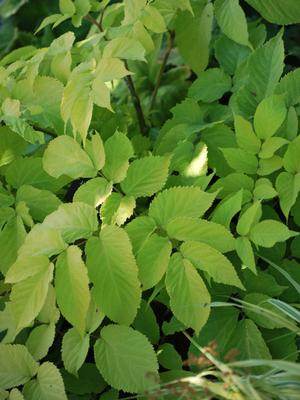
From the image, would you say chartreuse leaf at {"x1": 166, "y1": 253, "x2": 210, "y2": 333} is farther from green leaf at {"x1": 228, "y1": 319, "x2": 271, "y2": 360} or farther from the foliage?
green leaf at {"x1": 228, "y1": 319, "x2": 271, "y2": 360}

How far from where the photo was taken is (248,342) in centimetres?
106

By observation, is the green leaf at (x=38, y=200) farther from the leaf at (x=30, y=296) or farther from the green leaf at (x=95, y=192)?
the leaf at (x=30, y=296)

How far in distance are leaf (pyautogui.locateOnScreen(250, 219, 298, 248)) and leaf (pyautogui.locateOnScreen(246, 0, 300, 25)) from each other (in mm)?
506

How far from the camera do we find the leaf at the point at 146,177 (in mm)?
1113

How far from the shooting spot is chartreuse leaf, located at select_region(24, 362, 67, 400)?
1059mm

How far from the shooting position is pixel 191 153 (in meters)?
1.24

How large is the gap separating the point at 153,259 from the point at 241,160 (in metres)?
0.28

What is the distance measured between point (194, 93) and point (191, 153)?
259 mm

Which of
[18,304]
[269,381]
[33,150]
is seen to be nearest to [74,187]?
[33,150]

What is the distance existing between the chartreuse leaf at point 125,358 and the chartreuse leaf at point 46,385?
0.08 m

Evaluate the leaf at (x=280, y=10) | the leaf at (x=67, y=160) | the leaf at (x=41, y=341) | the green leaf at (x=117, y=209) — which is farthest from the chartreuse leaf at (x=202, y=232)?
the leaf at (x=280, y=10)

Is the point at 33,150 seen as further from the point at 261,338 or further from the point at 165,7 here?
the point at 261,338

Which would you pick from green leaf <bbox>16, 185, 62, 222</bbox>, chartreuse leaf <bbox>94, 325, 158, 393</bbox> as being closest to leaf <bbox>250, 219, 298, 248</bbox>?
chartreuse leaf <bbox>94, 325, 158, 393</bbox>

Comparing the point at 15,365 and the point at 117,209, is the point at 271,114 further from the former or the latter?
the point at 15,365
